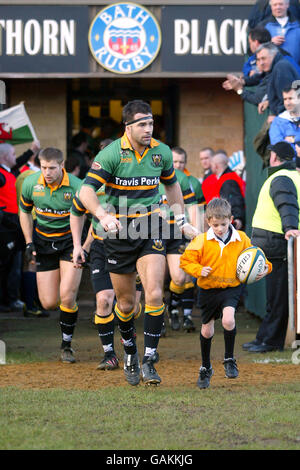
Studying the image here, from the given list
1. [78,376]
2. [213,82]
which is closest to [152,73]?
[213,82]

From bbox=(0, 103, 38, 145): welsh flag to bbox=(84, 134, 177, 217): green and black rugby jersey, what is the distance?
657cm

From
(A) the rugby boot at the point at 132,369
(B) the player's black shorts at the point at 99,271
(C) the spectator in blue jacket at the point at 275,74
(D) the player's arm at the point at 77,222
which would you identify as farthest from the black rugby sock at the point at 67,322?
(C) the spectator in blue jacket at the point at 275,74

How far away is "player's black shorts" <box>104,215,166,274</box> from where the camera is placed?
7707 mm

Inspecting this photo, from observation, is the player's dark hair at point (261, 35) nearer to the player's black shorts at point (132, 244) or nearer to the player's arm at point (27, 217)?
the player's arm at point (27, 217)

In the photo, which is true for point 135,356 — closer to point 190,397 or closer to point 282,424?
point 190,397

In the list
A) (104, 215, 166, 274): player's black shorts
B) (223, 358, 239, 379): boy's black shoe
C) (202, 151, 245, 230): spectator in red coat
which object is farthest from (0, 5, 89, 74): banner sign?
(223, 358, 239, 379): boy's black shoe

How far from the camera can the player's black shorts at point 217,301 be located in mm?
7926

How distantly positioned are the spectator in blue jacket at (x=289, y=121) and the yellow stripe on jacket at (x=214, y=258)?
3116mm

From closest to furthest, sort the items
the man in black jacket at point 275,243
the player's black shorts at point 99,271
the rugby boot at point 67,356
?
the player's black shorts at point 99,271 → the rugby boot at point 67,356 → the man in black jacket at point 275,243

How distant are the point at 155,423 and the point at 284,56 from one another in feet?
22.5

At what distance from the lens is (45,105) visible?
59.3 ft

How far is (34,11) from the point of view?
661 inches

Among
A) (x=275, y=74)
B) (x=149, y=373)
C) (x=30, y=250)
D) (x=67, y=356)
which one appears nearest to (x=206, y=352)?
(x=149, y=373)

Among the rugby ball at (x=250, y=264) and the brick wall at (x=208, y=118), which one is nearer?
the rugby ball at (x=250, y=264)
